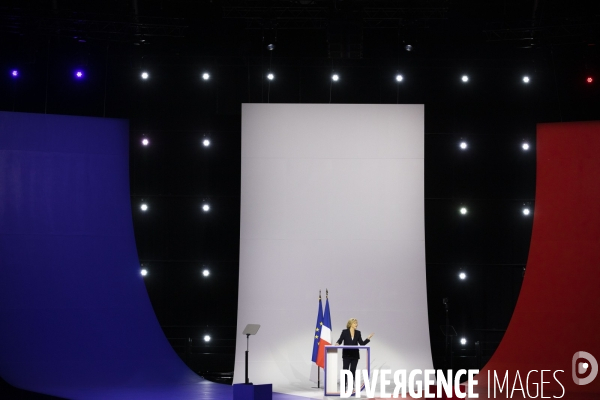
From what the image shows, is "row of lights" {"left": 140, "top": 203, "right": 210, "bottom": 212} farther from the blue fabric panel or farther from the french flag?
the french flag

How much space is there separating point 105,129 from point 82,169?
2.37 feet

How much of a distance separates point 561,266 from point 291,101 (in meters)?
4.87

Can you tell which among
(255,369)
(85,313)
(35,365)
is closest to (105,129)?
(85,313)

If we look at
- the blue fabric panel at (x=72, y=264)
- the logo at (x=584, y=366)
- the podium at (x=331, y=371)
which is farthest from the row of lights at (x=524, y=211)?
the blue fabric panel at (x=72, y=264)

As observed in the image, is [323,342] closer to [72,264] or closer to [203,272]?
[203,272]

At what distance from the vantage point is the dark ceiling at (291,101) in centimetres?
1029

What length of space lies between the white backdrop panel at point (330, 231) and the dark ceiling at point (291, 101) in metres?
0.22

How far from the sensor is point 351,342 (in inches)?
372

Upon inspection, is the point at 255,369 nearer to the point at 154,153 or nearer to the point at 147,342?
the point at 147,342

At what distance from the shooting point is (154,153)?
1065 cm

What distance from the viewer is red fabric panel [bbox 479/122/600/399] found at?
9.91 meters

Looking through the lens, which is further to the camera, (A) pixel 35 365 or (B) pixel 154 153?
(B) pixel 154 153

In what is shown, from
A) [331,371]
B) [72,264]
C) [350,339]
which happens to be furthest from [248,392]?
[72,264]

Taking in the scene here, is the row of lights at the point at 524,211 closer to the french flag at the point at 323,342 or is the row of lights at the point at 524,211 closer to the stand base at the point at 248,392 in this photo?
the french flag at the point at 323,342
